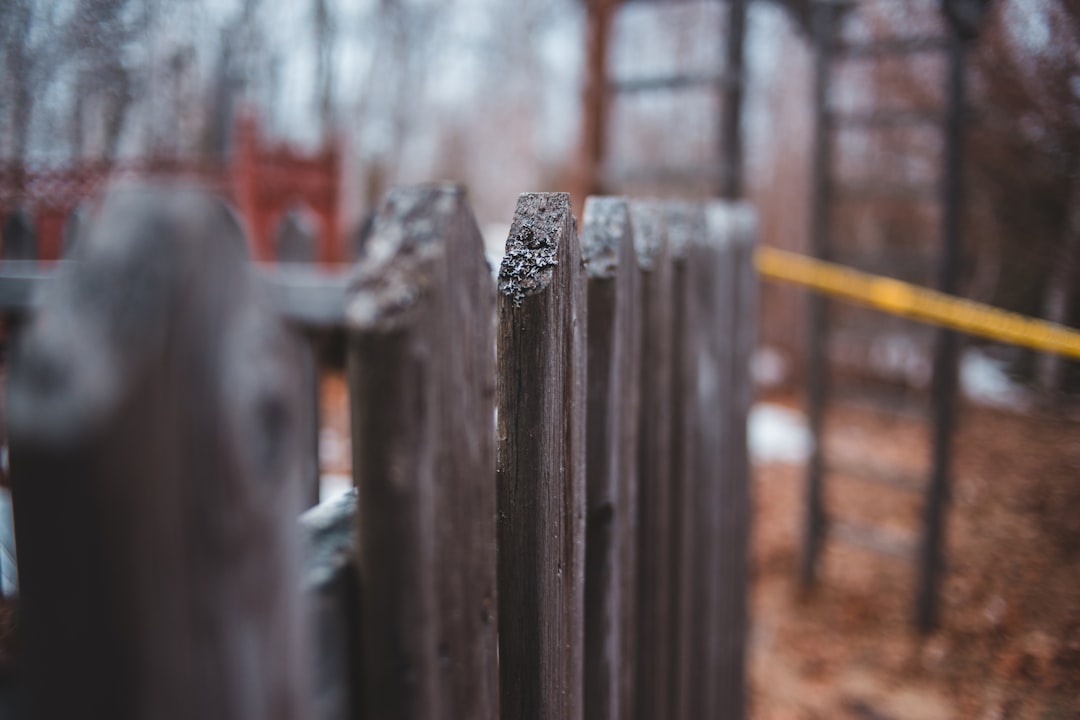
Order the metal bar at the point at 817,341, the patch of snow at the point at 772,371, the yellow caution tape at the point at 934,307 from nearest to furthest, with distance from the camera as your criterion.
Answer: the yellow caution tape at the point at 934,307 < the metal bar at the point at 817,341 < the patch of snow at the point at 772,371

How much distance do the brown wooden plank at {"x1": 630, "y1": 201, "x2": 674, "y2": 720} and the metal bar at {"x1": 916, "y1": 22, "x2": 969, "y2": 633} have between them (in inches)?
112

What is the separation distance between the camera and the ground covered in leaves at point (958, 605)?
265 centimetres

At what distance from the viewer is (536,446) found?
102 centimetres

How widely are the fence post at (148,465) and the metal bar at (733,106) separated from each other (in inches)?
175

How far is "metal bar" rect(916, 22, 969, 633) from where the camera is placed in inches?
149

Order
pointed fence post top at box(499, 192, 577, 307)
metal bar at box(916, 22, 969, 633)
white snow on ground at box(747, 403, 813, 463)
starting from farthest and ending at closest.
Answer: white snow on ground at box(747, 403, 813, 463) < metal bar at box(916, 22, 969, 633) < pointed fence post top at box(499, 192, 577, 307)

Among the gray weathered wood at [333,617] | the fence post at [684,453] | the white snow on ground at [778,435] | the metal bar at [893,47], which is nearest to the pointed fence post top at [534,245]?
the gray weathered wood at [333,617]

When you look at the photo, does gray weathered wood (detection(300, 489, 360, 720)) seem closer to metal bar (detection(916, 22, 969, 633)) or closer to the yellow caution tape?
the yellow caution tape

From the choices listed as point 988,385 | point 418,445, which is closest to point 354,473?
point 418,445

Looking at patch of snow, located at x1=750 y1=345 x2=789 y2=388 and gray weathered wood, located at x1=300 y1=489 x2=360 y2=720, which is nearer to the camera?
gray weathered wood, located at x1=300 y1=489 x2=360 y2=720

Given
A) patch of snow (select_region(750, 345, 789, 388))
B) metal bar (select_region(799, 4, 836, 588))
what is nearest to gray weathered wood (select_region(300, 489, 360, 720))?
metal bar (select_region(799, 4, 836, 588))

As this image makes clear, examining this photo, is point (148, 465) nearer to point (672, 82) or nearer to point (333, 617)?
point (333, 617)

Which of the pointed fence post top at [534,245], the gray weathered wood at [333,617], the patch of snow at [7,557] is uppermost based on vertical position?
the pointed fence post top at [534,245]

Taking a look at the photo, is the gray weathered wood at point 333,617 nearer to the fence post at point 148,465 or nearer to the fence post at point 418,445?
the fence post at point 418,445
